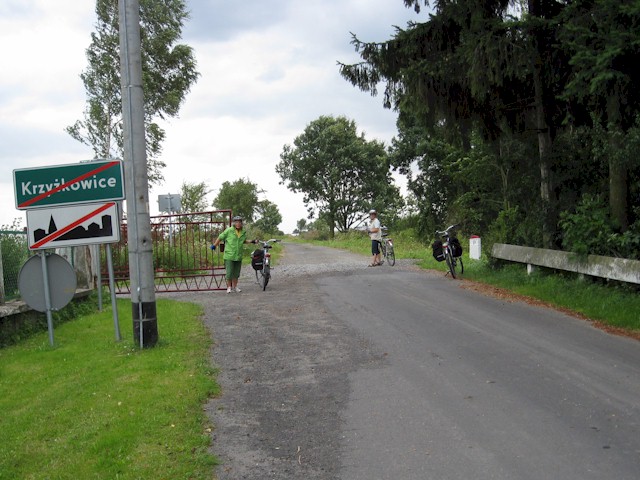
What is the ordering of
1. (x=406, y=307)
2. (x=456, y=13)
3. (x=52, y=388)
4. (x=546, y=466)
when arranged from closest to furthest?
(x=546, y=466) < (x=52, y=388) < (x=406, y=307) < (x=456, y=13)

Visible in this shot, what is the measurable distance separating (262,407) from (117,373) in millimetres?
2444

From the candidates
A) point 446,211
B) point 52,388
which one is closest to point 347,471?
point 52,388

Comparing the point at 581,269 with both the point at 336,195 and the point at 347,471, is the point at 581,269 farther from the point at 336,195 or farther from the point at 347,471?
the point at 336,195

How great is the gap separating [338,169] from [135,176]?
5260 centimetres

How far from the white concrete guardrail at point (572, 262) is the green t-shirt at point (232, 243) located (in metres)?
6.51

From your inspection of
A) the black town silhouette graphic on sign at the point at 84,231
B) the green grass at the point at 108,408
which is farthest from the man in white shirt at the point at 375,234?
the black town silhouette graphic on sign at the point at 84,231

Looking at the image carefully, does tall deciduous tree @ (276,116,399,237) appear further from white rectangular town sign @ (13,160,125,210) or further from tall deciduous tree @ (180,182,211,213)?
white rectangular town sign @ (13,160,125,210)

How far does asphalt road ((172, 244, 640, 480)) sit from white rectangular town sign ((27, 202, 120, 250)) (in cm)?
242

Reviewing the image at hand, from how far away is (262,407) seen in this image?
5.78 m

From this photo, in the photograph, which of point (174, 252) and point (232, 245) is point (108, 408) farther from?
point (174, 252)

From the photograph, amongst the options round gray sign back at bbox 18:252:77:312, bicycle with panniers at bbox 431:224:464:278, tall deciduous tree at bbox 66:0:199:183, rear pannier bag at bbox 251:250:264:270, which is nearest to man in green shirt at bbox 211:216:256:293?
rear pannier bag at bbox 251:250:264:270

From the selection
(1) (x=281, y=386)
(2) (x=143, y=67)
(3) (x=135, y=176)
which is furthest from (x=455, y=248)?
(2) (x=143, y=67)

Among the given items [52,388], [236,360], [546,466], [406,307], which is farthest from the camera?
[406,307]

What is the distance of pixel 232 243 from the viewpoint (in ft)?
47.9
